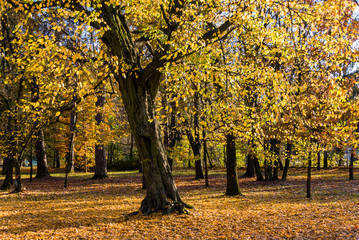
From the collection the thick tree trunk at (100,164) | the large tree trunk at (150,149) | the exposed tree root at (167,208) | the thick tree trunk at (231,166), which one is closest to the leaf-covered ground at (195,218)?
the exposed tree root at (167,208)

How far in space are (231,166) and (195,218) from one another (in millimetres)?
4445

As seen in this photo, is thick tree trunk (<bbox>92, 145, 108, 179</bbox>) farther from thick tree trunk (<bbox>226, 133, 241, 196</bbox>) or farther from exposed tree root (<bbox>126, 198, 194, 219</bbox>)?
exposed tree root (<bbox>126, 198, 194, 219</bbox>)

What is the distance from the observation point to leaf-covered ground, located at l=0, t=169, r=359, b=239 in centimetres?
625

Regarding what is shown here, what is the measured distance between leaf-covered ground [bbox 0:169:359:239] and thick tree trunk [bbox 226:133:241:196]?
573mm

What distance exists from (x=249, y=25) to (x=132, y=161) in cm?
2532

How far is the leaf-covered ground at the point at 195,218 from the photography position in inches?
246

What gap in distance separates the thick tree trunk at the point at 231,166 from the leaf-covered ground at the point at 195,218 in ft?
1.88

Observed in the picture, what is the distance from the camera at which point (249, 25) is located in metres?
6.80

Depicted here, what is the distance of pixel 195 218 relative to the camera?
7.25m

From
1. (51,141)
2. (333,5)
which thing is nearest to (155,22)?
(333,5)

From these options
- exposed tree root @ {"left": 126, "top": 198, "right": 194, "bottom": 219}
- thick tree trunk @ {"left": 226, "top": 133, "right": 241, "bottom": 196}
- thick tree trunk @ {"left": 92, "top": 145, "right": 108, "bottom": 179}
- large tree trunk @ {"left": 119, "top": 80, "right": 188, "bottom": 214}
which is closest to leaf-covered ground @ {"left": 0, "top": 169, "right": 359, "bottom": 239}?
exposed tree root @ {"left": 126, "top": 198, "right": 194, "bottom": 219}

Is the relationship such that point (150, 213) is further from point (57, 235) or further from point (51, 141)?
point (51, 141)

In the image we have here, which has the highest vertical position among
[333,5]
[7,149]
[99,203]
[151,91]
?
[333,5]

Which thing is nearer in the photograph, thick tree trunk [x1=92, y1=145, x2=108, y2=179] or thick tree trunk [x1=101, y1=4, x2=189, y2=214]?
thick tree trunk [x1=101, y1=4, x2=189, y2=214]
